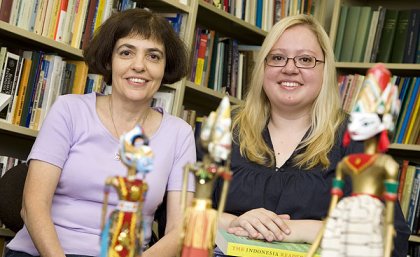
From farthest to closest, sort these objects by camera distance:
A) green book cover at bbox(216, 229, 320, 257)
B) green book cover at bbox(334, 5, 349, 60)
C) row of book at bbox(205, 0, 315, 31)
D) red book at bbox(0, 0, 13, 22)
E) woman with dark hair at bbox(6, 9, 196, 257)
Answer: green book cover at bbox(334, 5, 349, 60) → row of book at bbox(205, 0, 315, 31) → red book at bbox(0, 0, 13, 22) → woman with dark hair at bbox(6, 9, 196, 257) → green book cover at bbox(216, 229, 320, 257)

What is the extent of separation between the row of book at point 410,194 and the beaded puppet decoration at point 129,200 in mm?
2367

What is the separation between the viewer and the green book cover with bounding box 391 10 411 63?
3170 millimetres

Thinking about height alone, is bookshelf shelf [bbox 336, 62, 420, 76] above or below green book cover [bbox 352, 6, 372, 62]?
below

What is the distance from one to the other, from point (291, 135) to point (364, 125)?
3.54 ft

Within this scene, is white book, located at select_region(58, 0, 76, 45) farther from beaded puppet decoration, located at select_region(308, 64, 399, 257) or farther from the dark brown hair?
beaded puppet decoration, located at select_region(308, 64, 399, 257)

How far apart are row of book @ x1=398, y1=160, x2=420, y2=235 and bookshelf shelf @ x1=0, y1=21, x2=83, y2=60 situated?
1.51 metres

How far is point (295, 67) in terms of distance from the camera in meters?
1.86

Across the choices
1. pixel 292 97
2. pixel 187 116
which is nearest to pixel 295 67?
pixel 292 97

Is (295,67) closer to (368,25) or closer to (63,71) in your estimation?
(63,71)

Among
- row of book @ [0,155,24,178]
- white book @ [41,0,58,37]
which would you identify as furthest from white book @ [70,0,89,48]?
row of book @ [0,155,24,178]

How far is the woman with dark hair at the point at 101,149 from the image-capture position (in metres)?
1.63

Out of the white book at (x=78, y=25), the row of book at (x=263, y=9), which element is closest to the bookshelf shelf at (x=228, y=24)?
the row of book at (x=263, y=9)

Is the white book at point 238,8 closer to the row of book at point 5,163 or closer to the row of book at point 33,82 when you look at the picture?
the row of book at point 33,82

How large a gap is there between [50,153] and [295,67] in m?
0.68
